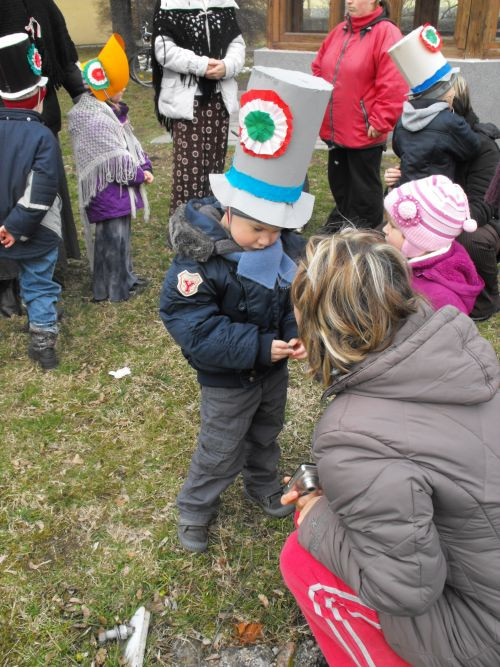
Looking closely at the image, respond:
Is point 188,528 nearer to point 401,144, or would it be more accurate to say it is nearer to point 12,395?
point 12,395

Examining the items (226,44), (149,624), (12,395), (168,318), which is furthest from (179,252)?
(226,44)

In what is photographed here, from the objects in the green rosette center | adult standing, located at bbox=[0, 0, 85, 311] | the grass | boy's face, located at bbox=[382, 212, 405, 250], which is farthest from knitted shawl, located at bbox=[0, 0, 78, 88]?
boy's face, located at bbox=[382, 212, 405, 250]

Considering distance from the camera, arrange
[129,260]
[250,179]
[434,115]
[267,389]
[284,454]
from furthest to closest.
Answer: [129,260] < [434,115] < [284,454] < [267,389] < [250,179]

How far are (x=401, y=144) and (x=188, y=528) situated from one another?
2.40 meters

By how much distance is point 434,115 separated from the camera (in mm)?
3348

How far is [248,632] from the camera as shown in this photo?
220cm

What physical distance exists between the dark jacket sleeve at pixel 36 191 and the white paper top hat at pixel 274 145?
156cm

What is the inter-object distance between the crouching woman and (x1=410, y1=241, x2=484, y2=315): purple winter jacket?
0.91 m

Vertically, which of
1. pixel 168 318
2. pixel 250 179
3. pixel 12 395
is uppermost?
pixel 250 179

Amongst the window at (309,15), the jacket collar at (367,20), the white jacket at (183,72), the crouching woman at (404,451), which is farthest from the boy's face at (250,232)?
the window at (309,15)

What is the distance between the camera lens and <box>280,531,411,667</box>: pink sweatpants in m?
1.63

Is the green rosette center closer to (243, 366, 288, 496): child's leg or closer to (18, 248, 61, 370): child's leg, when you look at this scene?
(243, 366, 288, 496): child's leg

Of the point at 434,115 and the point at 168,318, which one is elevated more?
the point at 434,115

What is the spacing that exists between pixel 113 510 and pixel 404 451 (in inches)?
67.3
